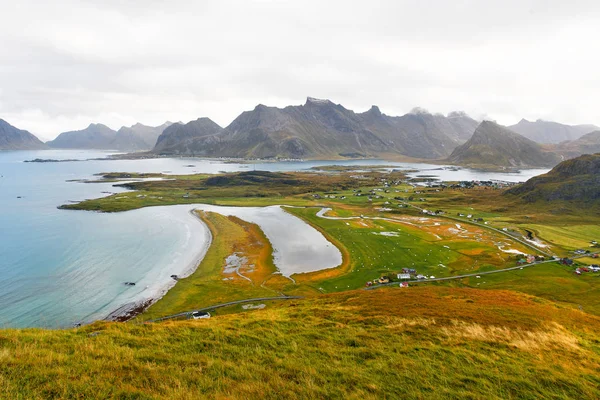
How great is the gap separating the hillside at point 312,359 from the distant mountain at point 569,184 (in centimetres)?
17484

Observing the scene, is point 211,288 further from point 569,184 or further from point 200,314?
point 569,184

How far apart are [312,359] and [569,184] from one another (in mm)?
212159

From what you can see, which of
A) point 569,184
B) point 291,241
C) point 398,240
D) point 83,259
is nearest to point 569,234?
point 398,240

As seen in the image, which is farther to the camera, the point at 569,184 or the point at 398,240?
the point at 569,184

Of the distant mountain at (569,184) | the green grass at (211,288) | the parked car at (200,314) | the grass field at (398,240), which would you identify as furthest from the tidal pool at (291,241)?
the distant mountain at (569,184)

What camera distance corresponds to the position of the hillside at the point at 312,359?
50.6 ft

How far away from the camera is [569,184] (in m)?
171

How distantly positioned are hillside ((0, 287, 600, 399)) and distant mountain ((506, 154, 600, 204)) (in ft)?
574

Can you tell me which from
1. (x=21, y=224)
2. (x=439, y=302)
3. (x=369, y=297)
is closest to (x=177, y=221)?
(x=21, y=224)

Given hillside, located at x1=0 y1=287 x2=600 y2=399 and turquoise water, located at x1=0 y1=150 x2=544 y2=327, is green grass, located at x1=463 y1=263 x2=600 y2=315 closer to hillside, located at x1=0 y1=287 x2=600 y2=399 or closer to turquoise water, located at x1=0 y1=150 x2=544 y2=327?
hillside, located at x1=0 y1=287 x2=600 y2=399

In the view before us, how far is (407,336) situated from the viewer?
26297 mm

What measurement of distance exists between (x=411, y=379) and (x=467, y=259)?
3085 inches

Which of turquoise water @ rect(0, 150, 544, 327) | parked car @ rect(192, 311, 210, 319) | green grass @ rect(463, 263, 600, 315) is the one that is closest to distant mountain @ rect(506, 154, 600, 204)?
green grass @ rect(463, 263, 600, 315)

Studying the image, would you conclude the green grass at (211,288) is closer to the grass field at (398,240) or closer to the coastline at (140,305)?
the grass field at (398,240)
